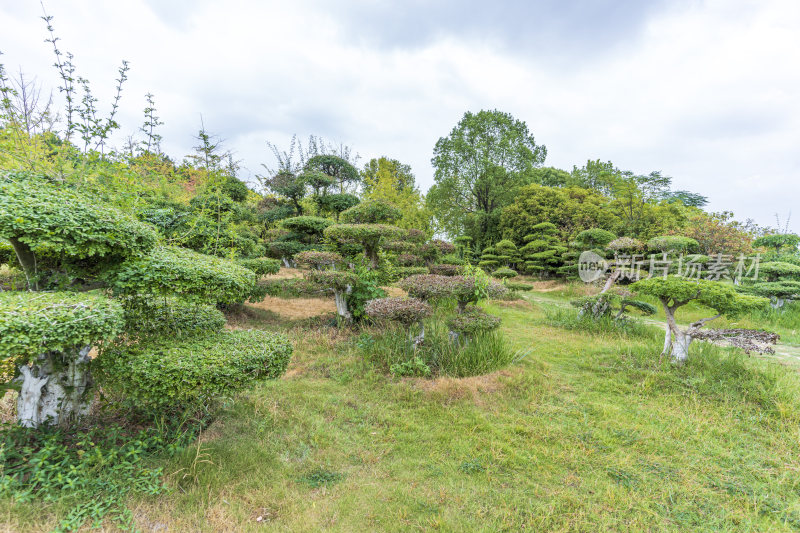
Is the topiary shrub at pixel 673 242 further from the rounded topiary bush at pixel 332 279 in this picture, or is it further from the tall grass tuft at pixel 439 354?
the rounded topiary bush at pixel 332 279

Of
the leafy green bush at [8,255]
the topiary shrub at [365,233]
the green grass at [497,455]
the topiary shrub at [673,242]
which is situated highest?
the topiary shrub at [673,242]

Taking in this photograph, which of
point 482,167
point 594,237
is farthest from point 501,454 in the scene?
point 482,167

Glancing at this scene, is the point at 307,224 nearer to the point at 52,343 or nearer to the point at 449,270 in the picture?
the point at 449,270

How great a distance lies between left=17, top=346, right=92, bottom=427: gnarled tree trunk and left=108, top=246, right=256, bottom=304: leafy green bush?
505mm

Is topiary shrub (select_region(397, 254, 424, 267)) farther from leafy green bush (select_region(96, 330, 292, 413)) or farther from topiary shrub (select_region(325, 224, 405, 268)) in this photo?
leafy green bush (select_region(96, 330, 292, 413))

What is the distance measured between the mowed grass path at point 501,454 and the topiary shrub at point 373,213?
3.11 meters

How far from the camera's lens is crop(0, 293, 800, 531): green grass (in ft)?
6.08

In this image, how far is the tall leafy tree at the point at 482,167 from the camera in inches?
555

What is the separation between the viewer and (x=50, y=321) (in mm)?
1516

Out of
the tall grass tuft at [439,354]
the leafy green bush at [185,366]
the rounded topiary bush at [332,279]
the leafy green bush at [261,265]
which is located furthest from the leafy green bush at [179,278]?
the leafy green bush at [261,265]

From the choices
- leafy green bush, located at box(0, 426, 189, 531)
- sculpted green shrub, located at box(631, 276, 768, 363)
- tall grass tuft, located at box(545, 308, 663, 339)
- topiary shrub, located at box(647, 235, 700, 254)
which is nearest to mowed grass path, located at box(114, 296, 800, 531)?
leafy green bush, located at box(0, 426, 189, 531)

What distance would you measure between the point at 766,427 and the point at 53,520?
17.4 feet

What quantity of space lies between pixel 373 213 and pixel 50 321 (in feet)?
16.3

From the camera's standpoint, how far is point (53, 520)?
61.1 inches
